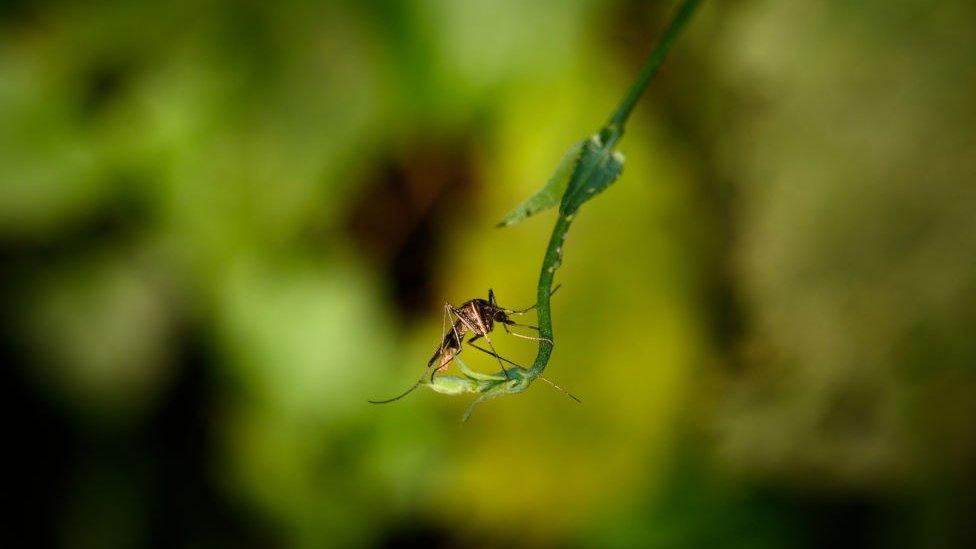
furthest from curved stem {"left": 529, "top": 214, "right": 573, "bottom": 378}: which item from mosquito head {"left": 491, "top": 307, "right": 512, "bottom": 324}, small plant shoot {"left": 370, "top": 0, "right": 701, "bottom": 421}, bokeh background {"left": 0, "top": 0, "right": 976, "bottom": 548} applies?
bokeh background {"left": 0, "top": 0, "right": 976, "bottom": 548}

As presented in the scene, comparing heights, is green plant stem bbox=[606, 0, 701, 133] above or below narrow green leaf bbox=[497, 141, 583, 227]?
above

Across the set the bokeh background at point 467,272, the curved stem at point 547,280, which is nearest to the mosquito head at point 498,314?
the curved stem at point 547,280

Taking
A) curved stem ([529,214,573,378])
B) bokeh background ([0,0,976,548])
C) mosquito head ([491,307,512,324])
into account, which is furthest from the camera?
bokeh background ([0,0,976,548])

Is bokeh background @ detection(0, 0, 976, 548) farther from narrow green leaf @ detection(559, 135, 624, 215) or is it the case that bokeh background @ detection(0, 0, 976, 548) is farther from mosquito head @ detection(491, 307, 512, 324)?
narrow green leaf @ detection(559, 135, 624, 215)

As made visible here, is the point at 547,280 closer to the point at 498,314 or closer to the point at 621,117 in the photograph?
the point at 621,117

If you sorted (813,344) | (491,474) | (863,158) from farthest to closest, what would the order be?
(491,474)
(813,344)
(863,158)

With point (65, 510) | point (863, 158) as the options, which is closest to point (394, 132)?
point (863, 158)

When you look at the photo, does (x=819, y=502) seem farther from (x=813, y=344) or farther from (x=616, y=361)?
(x=616, y=361)
